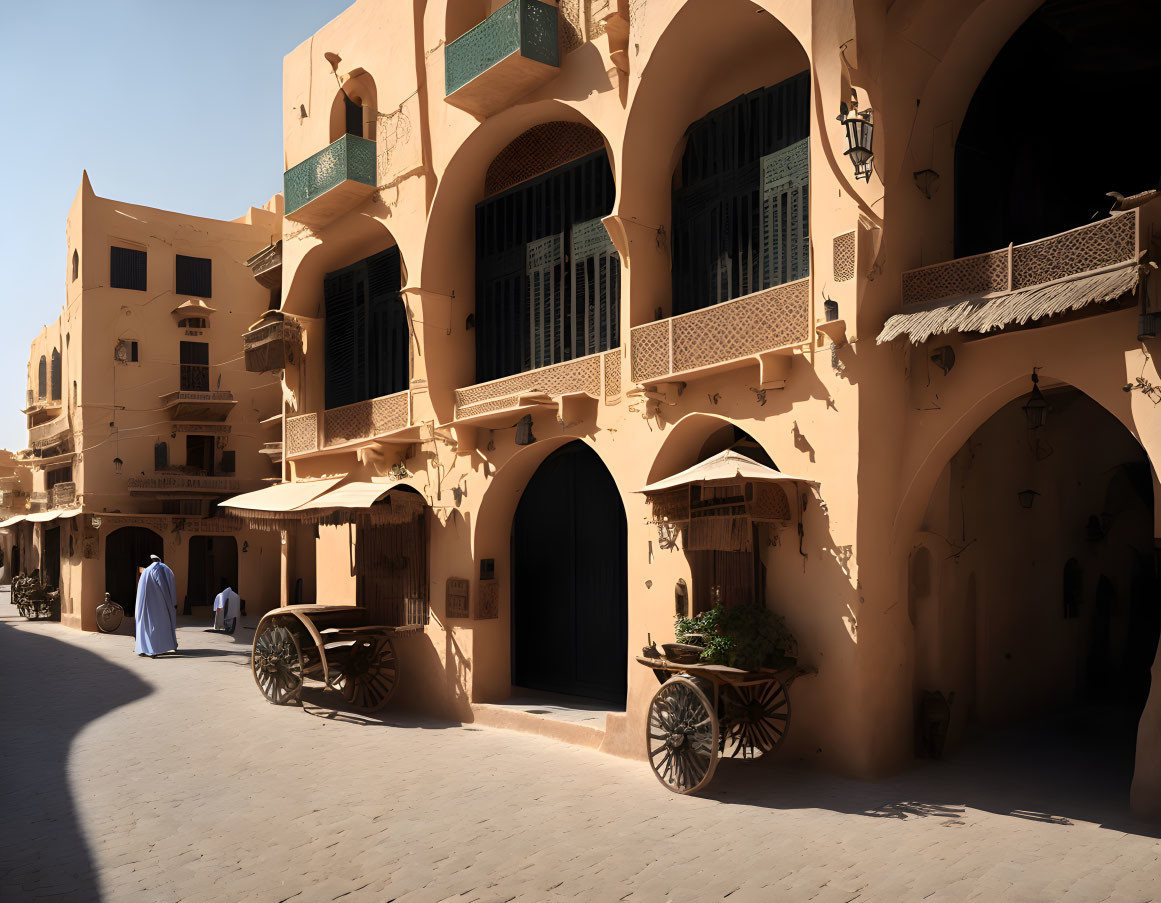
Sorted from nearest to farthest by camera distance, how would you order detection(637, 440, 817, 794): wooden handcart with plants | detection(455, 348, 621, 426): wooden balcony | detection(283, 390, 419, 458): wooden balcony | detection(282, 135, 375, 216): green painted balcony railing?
detection(637, 440, 817, 794): wooden handcart with plants, detection(455, 348, 621, 426): wooden balcony, detection(283, 390, 419, 458): wooden balcony, detection(282, 135, 375, 216): green painted balcony railing

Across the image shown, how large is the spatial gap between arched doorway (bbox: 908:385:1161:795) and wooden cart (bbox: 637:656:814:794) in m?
1.60

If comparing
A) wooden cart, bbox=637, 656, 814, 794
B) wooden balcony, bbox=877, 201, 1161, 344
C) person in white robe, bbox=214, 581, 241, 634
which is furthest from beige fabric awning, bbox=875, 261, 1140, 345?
person in white robe, bbox=214, 581, 241, 634

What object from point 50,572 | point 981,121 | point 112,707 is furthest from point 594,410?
point 50,572

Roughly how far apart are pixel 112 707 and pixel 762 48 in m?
12.5

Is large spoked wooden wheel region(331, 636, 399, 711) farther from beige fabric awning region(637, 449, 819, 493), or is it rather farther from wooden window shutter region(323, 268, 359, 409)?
beige fabric awning region(637, 449, 819, 493)

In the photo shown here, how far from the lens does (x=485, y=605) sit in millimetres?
13727

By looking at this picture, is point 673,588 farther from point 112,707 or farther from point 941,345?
point 112,707

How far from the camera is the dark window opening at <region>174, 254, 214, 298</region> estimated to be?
97.9 feet

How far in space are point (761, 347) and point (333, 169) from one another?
8.78 meters

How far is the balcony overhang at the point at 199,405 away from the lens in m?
28.8

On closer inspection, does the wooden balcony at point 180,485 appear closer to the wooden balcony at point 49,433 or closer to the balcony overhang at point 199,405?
the balcony overhang at point 199,405

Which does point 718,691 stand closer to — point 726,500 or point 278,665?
point 726,500

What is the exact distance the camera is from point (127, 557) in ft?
98.7

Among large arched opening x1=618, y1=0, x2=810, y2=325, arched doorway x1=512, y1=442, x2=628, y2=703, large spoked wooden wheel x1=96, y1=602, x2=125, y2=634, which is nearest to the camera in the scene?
large arched opening x1=618, y1=0, x2=810, y2=325
